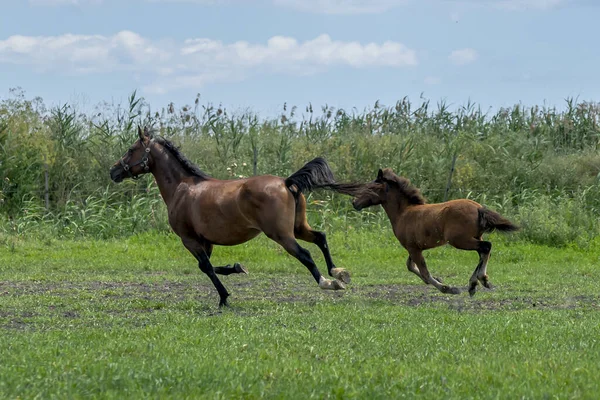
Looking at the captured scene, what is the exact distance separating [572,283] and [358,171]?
895 cm

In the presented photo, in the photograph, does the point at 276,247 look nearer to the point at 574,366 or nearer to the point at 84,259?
the point at 84,259

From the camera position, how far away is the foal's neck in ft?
39.3

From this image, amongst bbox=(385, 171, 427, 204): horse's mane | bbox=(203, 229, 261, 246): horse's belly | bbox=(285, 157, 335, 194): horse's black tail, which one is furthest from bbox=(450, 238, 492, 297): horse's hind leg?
bbox=(203, 229, 261, 246): horse's belly

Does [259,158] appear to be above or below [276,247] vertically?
above

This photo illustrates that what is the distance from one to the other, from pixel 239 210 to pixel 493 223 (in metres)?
3.33

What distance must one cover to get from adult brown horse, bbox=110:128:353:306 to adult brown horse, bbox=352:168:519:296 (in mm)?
1500

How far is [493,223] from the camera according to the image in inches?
473

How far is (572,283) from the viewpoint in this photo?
14.0 meters

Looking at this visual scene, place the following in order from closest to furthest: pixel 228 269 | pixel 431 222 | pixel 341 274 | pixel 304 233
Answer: pixel 341 274
pixel 304 233
pixel 228 269
pixel 431 222

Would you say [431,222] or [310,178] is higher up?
[310,178]

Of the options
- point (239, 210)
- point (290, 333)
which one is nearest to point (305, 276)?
point (239, 210)

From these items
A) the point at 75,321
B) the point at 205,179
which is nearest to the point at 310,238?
the point at 205,179

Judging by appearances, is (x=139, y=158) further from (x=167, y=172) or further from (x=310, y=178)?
(x=310, y=178)

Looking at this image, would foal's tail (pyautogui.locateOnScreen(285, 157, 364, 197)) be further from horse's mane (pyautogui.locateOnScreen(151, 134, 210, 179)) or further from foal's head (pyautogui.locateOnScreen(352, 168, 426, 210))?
foal's head (pyautogui.locateOnScreen(352, 168, 426, 210))
